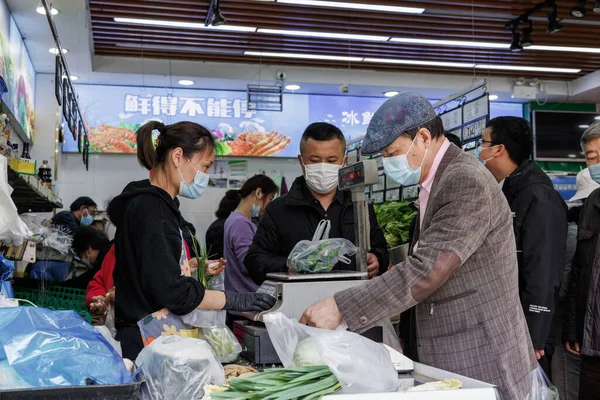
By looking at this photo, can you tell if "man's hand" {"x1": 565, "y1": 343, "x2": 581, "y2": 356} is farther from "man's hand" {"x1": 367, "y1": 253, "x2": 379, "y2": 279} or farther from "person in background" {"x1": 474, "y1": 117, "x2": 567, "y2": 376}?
"man's hand" {"x1": 367, "y1": 253, "x2": 379, "y2": 279}

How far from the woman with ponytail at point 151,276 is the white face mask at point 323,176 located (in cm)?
104

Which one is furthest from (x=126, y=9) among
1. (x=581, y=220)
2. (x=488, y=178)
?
(x=488, y=178)

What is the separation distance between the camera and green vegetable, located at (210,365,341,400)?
1454mm

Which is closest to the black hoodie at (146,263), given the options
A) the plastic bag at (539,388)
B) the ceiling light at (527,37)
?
the plastic bag at (539,388)

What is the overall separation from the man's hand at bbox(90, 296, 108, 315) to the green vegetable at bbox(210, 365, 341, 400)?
259cm

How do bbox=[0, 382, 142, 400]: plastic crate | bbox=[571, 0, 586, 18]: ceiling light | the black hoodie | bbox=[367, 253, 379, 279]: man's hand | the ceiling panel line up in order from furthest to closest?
the ceiling panel → bbox=[571, 0, 586, 18]: ceiling light → bbox=[367, 253, 379, 279]: man's hand → the black hoodie → bbox=[0, 382, 142, 400]: plastic crate

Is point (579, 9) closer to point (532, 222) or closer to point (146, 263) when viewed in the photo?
point (532, 222)

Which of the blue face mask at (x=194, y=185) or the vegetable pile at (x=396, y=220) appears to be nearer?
the blue face mask at (x=194, y=185)

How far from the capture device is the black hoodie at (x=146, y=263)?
2146 mm

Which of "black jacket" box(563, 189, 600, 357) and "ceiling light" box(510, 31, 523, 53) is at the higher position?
"ceiling light" box(510, 31, 523, 53)

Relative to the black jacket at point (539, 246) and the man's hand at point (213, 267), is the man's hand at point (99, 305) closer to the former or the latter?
the man's hand at point (213, 267)

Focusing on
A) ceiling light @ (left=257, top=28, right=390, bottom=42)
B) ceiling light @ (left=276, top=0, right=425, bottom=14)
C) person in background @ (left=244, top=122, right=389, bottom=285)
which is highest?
ceiling light @ (left=276, top=0, right=425, bottom=14)

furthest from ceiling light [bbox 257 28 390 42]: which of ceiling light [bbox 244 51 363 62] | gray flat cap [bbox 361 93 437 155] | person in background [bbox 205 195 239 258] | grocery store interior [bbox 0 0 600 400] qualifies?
gray flat cap [bbox 361 93 437 155]

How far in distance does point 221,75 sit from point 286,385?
8.77 meters
